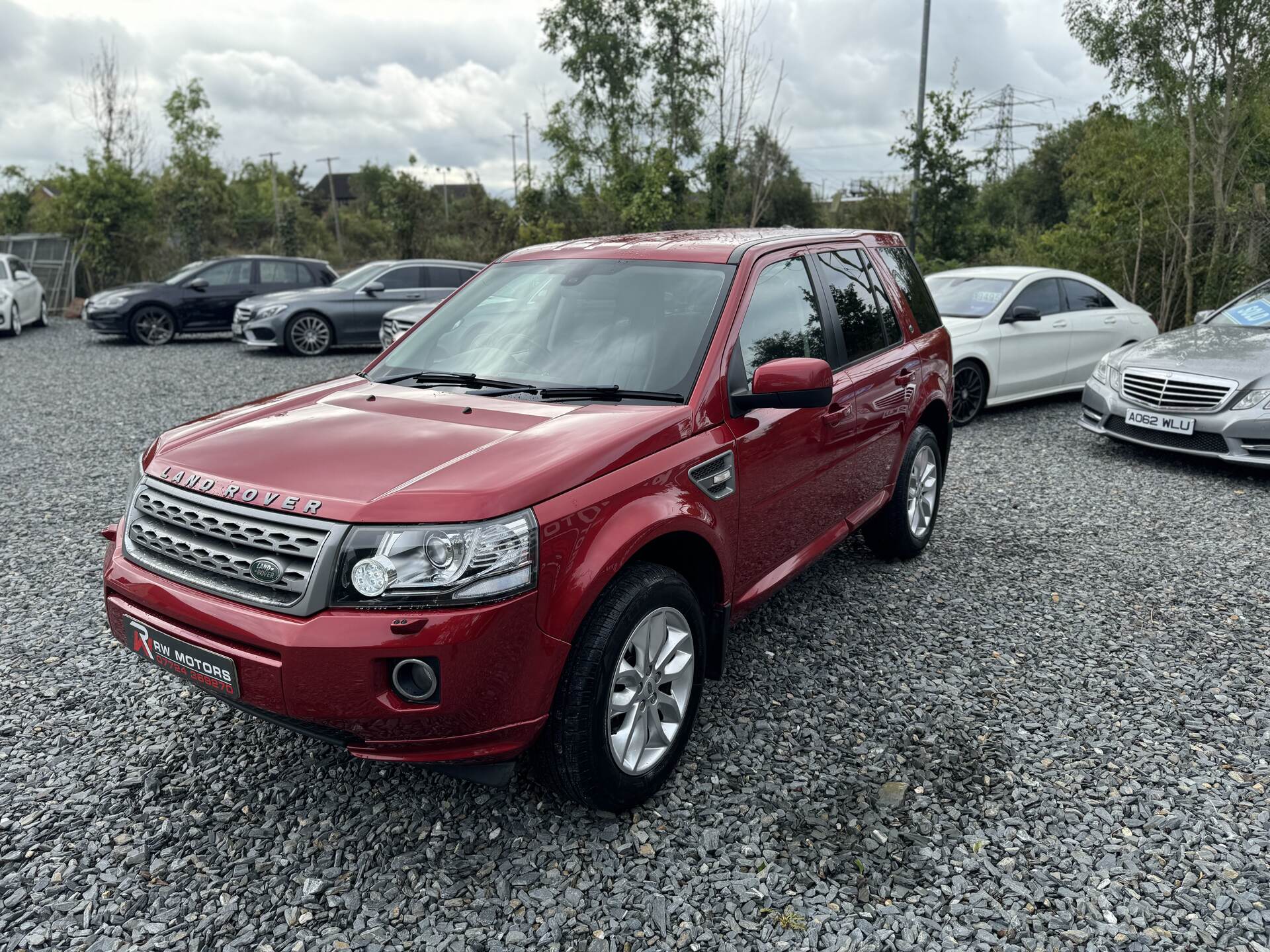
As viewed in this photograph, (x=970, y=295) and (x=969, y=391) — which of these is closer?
(x=969, y=391)

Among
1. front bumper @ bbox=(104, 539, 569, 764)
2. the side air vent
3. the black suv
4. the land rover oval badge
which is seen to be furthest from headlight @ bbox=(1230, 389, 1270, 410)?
the black suv

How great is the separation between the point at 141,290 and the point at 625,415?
51.7ft

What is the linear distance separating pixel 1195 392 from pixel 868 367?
4.53 metres

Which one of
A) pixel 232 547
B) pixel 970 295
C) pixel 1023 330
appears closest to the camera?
pixel 232 547

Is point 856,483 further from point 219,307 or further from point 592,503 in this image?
point 219,307

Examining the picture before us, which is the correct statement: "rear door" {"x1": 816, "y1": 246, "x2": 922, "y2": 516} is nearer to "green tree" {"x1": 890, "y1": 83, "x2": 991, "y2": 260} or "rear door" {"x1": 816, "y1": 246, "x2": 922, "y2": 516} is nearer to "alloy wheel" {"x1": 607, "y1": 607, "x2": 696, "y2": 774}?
"alloy wheel" {"x1": 607, "y1": 607, "x2": 696, "y2": 774}

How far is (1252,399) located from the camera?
7.10m

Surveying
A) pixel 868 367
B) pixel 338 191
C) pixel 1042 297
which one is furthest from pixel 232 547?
pixel 338 191

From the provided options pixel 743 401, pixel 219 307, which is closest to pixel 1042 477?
pixel 743 401

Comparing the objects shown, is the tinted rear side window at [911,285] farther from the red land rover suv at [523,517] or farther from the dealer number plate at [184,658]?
the dealer number plate at [184,658]

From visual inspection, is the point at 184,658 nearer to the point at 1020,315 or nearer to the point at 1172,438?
the point at 1172,438

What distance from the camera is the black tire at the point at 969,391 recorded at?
9.17m

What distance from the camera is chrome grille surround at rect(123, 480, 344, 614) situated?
2455 mm

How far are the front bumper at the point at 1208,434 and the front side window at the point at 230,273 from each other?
14.5m
